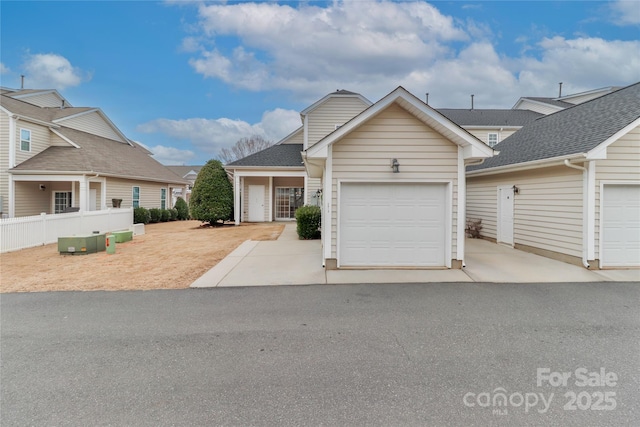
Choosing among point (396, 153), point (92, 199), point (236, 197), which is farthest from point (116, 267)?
point (92, 199)

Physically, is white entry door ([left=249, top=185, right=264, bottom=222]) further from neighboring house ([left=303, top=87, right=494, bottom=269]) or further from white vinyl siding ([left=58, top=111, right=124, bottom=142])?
neighboring house ([left=303, top=87, right=494, bottom=269])

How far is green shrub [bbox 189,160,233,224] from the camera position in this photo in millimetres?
17234

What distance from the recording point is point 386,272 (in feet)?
24.3

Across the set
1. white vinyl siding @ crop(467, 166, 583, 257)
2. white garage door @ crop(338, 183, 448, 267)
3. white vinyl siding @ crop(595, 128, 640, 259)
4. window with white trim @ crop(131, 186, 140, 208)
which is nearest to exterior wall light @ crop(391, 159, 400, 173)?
white garage door @ crop(338, 183, 448, 267)

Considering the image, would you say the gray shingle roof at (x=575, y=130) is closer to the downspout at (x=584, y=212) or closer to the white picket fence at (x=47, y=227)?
the downspout at (x=584, y=212)

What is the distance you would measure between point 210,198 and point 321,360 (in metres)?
15.4

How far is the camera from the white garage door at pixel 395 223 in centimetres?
773

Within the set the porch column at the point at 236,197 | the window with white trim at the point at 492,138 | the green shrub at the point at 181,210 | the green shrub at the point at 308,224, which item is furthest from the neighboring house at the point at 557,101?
the green shrub at the point at 181,210

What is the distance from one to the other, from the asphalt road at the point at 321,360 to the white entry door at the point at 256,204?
13.8 metres

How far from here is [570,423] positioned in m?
2.48

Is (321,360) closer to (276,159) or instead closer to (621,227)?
(621,227)

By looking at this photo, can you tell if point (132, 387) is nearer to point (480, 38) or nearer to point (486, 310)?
point (486, 310)

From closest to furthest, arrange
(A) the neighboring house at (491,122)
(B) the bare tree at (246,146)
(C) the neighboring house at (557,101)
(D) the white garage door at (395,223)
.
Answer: (D) the white garage door at (395,223)
(A) the neighboring house at (491,122)
(C) the neighboring house at (557,101)
(B) the bare tree at (246,146)

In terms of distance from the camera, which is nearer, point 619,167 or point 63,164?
point 619,167
